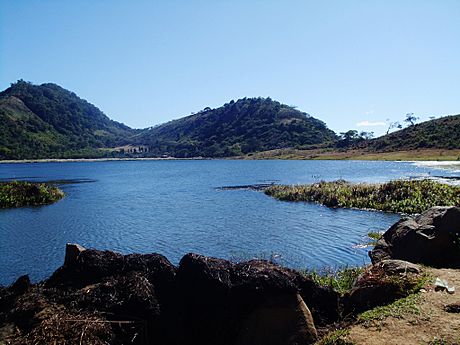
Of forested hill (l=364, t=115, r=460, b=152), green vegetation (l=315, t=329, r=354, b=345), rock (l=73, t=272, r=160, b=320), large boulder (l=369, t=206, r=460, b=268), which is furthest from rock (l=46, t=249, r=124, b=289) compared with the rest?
forested hill (l=364, t=115, r=460, b=152)

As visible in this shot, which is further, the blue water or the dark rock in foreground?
the blue water

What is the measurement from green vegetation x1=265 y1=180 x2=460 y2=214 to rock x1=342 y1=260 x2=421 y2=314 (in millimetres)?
25221

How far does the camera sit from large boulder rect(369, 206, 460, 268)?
13.7 meters

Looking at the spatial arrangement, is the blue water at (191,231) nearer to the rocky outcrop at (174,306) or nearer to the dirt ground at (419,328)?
the rocky outcrop at (174,306)

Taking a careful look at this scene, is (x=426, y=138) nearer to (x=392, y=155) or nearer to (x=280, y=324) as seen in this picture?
(x=392, y=155)

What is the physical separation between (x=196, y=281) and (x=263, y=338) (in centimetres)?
219

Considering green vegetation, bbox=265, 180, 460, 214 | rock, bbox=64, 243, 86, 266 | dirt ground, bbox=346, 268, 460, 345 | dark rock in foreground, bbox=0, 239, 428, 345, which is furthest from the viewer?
green vegetation, bbox=265, 180, 460, 214

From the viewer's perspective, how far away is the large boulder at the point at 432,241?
13.7 metres

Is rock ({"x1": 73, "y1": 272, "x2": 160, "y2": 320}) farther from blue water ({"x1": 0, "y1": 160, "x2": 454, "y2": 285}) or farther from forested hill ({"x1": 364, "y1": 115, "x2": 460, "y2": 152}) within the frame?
forested hill ({"x1": 364, "y1": 115, "x2": 460, "y2": 152})

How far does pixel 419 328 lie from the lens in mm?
8297

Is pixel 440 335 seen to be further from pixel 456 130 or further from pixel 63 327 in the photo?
pixel 456 130

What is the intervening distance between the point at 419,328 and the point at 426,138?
158543mm

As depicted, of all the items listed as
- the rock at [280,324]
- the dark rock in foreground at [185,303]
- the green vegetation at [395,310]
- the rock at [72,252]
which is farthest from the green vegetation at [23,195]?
the green vegetation at [395,310]

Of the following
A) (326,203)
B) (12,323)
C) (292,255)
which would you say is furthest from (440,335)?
(326,203)
